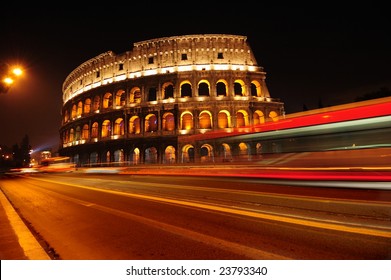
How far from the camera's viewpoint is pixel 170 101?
29.2m

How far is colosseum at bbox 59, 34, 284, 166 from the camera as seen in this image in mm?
28375

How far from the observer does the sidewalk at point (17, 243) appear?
2.91 meters

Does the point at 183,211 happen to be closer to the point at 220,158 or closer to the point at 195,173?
the point at 220,158

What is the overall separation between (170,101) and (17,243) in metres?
26.6

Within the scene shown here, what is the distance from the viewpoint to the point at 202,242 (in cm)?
308

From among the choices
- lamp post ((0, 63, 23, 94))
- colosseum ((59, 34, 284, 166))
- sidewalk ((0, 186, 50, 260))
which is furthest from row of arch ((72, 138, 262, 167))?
sidewalk ((0, 186, 50, 260))

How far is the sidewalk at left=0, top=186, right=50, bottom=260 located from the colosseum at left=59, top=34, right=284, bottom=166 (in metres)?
22.6

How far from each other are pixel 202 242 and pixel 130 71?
109ft

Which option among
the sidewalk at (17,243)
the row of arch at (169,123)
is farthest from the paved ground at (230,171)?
the row of arch at (169,123)

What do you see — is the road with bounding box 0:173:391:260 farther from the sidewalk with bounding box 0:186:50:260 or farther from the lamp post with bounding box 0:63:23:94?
the lamp post with bounding box 0:63:23:94

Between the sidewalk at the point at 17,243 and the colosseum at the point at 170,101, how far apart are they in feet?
74.1

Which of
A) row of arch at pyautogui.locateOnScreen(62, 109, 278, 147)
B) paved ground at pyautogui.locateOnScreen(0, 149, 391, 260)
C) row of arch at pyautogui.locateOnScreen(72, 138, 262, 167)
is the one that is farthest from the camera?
row of arch at pyautogui.locateOnScreen(62, 109, 278, 147)

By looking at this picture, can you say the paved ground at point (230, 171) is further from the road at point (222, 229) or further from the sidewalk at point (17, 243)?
the road at point (222, 229)

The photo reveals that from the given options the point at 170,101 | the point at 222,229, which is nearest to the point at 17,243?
the point at 222,229
